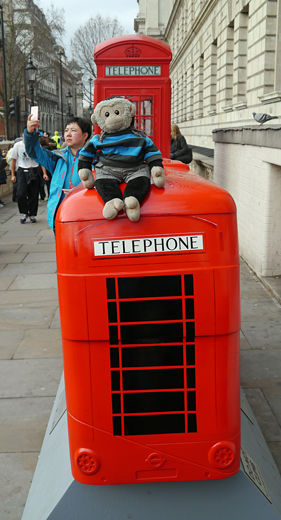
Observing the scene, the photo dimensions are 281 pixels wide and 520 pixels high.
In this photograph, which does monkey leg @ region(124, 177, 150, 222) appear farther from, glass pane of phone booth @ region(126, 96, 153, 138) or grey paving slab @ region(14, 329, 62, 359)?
glass pane of phone booth @ region(126, 96, 153, 138)

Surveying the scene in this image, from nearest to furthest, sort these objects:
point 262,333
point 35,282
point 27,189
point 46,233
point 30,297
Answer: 1. point 262,333
2. point 30,297
3. point 35,282
4. point 46,233
5. point 27,189

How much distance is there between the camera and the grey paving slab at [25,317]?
5.85 metres

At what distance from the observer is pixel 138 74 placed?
902 cm

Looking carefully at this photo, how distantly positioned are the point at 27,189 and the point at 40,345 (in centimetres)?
714

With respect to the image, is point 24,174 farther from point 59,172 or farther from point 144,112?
point 59,172

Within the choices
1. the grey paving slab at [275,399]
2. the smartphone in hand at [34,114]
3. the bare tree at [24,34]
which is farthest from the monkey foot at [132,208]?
the bare tree at [24,34]

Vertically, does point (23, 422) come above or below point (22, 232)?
below

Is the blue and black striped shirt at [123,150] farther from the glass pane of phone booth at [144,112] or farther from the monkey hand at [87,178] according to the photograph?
the glass pane of phone booth at [144,112]

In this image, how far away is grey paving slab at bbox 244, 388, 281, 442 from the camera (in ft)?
11.9

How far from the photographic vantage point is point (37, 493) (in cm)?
276

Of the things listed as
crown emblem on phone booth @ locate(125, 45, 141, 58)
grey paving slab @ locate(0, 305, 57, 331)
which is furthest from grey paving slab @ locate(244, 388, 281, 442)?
crown emblem on phone booth @ locate(125, 45, 141, 58)

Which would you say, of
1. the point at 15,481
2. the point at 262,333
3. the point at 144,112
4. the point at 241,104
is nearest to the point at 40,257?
the point at 144,112

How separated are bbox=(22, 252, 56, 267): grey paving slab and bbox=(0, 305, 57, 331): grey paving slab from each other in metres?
2.43

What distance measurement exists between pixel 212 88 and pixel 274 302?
68.8ft
